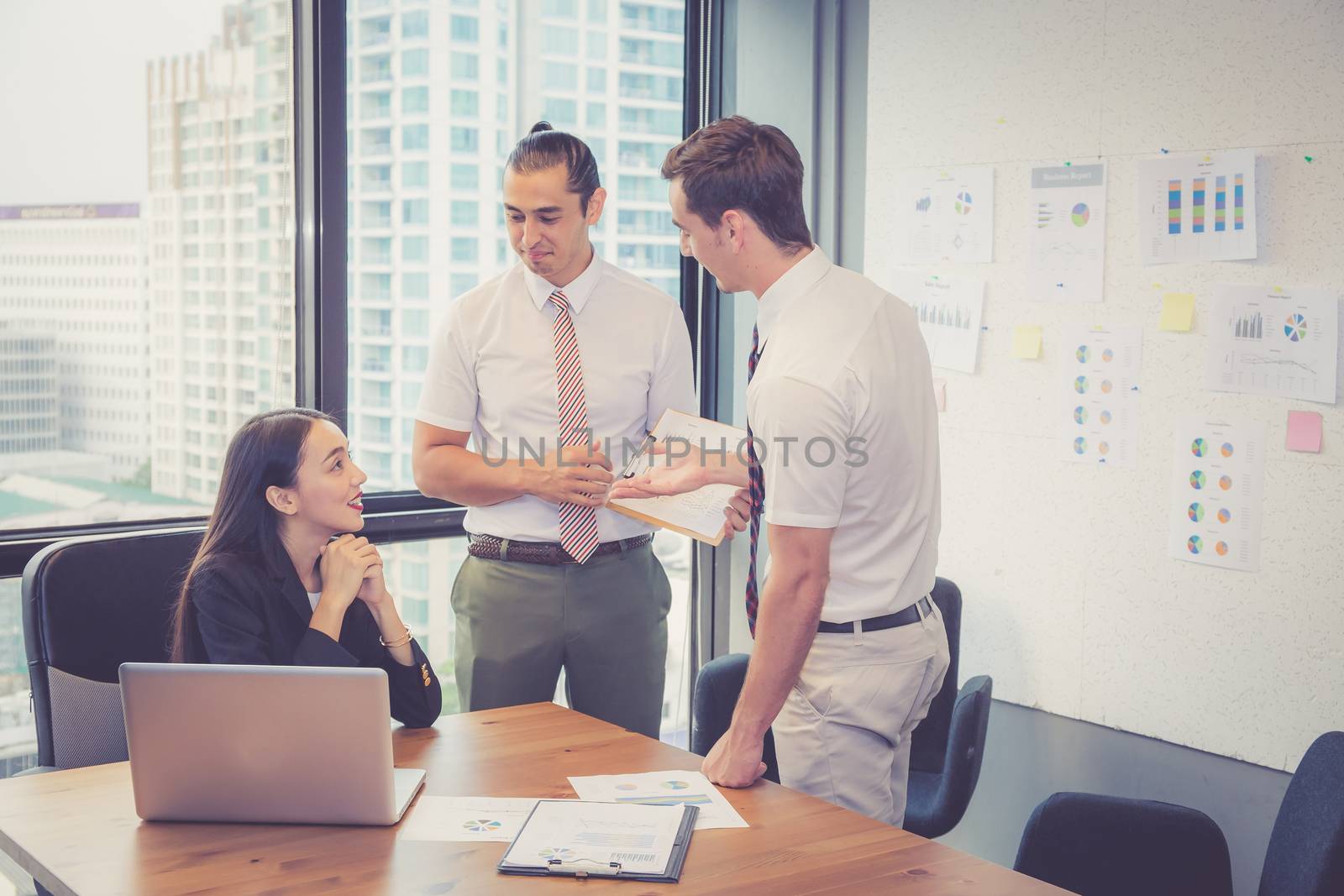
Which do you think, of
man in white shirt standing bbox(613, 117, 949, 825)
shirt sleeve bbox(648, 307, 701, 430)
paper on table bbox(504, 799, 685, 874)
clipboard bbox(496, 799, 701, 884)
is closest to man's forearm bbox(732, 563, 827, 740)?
man in white shirt standing bbox(613, 117, 949, 825)

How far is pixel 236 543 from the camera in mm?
2100

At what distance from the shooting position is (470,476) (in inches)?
102

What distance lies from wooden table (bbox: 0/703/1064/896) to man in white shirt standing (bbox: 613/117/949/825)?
0.17 m

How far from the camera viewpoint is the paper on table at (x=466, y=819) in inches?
63.7

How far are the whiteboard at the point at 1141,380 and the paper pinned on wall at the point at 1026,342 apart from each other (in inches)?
0.9

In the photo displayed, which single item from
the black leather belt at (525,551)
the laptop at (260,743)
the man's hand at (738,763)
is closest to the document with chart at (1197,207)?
the black leather belt at (525,551)

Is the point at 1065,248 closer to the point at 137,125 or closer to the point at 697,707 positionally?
the point at 697,707

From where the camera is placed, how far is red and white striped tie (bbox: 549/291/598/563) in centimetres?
259

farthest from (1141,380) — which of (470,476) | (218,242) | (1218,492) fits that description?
(218,242)

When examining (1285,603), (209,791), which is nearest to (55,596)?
(209,791)

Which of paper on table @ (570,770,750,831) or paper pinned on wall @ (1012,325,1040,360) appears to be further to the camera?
paper pinned on wall @ (1012,325,1040,360)

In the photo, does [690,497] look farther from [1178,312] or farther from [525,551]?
[1178,312]

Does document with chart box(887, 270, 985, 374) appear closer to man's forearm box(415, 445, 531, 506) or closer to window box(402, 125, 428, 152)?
man's forearm box(415, 445, 531, 506)

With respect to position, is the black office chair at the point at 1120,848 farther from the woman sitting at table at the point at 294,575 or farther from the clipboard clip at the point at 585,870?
the woman sitting at table at the point at 294,575
